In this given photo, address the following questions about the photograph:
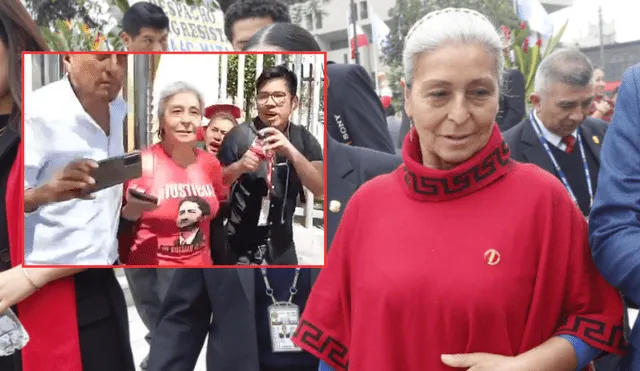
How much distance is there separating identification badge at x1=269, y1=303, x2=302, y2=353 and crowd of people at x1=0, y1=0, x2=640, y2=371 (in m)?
0.32

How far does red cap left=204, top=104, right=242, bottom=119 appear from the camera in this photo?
1.84 meters

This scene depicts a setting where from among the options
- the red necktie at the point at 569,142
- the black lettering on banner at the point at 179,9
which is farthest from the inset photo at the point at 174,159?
the black lettering on banner at the point at 179,9

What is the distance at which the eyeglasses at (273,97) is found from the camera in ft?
5.98

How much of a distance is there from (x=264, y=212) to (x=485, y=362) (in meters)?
0.59

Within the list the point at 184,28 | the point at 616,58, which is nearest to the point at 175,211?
the point at 184,28

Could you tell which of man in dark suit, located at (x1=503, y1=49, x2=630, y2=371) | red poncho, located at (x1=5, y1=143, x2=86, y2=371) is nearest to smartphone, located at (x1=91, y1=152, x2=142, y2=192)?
red poncho, located at (x1=5, y1=143, x2=86, y2=371)

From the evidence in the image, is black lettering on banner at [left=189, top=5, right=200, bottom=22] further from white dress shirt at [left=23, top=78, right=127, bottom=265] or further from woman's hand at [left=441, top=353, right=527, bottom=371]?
woman's hand at [left=441, top=353, right=527, bottom=371]

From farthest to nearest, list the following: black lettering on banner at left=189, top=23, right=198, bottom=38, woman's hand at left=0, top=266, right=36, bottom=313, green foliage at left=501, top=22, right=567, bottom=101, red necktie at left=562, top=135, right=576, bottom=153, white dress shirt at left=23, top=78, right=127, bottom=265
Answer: green foliage at left=501, top=22, right=567, bottom=101 < black lettering on banner at left=189, top=23, right=198, bottom=38 < red necktie at left=562, top=135, right=576, bottom=153 < woman's hand at left=0, top=266, right=36, bottom=313 < white dress shirt at left=23, top=78, right=127, bottom=265

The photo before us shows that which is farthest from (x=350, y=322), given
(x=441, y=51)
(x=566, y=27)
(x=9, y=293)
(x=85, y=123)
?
(x=566, y=27)

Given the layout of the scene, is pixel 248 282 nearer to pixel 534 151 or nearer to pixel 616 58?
pixel 534 151

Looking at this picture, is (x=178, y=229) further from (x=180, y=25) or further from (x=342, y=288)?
(x=180, y=25)

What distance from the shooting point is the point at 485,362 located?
5.28 feet

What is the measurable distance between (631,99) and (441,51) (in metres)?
0.46

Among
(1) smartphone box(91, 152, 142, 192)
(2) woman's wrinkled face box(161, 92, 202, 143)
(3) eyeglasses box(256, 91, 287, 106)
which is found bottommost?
(1) smartphone box(91, 152, 142, 192)
